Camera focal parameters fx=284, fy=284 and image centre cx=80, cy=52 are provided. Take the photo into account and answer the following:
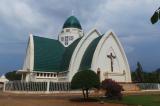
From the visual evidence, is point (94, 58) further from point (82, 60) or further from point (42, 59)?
point (42, 59)

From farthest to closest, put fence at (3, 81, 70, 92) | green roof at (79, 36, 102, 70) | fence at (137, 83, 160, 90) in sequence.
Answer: fence at (137, 83, 160, 90), green roof at (79, 36, 102, 70), fence at (3, 81, 70, 92)

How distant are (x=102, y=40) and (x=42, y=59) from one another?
36.0 ft

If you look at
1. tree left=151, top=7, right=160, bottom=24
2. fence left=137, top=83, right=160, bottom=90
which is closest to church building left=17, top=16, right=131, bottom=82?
fence left=137, top=83, right=160, bottom=90

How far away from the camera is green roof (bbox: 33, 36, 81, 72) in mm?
47997

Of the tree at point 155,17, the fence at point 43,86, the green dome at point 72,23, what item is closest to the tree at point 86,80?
the fence at point 43,86

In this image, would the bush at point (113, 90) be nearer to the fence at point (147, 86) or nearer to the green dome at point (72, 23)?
the fence at point (147, 86)

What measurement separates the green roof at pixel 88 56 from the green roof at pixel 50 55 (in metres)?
2.41

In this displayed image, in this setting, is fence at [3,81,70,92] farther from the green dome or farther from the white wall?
the green dome

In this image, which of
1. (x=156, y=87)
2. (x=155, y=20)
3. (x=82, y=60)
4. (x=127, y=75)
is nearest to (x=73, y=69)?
(x=82, y=60)

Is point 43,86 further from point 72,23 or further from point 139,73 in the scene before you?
point 139,73

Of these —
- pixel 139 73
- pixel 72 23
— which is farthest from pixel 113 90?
pixel 139 73

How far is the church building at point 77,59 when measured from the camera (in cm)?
4573

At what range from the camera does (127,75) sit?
48.8 meters

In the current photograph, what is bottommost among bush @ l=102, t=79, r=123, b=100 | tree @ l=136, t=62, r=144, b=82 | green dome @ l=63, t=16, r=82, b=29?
bush @ l=102, t=79, r=123, b=100
